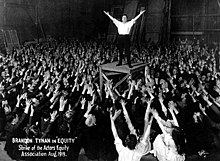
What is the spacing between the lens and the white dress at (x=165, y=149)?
110 inches

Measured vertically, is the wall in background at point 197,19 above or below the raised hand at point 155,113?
above

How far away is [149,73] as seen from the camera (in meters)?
3.19

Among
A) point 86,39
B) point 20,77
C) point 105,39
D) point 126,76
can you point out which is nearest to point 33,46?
point 20,77

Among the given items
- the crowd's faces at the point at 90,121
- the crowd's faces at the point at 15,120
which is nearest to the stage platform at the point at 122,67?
the crowd's faces at the point at 90,121

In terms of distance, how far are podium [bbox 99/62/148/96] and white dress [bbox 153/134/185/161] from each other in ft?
2.56

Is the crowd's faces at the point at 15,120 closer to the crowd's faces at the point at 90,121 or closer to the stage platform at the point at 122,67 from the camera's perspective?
the crowd's faces at the point at 90,121

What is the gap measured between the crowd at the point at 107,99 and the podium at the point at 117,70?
0.21 ft

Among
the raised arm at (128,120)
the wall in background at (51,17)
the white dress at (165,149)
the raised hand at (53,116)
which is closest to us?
the white dress at (165,149)

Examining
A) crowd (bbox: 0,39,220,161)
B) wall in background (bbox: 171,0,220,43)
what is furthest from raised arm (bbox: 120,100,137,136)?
wall in background (bbox: 171,0,220,43)

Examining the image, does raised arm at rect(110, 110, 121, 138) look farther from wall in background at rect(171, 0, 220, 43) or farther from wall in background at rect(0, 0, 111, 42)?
wall in background at rect(171, 0, 220, 43)

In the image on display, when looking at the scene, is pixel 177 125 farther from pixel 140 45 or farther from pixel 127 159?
pixel 140 45

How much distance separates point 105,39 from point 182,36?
1003 millimetres

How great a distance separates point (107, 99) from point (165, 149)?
0.93 m

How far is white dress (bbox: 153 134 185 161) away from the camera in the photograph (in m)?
2.79
